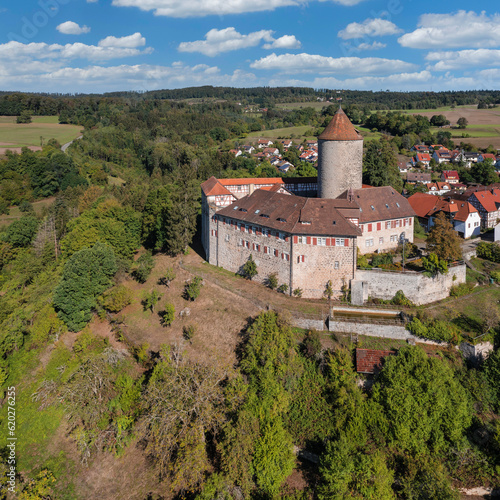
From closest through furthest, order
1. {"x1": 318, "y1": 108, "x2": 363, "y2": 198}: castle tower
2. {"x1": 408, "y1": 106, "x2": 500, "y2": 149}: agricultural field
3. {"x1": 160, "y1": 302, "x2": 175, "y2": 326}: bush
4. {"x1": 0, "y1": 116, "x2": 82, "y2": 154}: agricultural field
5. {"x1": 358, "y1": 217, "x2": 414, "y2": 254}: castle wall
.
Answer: {"x1": 160, "y1": 302, "x2": 175, "y2": 326}: bush
{"x1": 358, "y1": 217, "x2": 414, "y2": 254}: castle wall
{"x1": 318, "y1": 108, "x2": 363, "y2": 198}: castle tower
{"x1": 0, "y1": 116, "x2": 82, "y2": 154}: agricultural field
{"x1": 408, "y1": 106, "x2": 500, "y2": 149}: agricultural field

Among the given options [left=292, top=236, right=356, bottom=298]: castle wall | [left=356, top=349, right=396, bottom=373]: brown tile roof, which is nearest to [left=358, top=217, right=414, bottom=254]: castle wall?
[left=292, top=236, right=356, bottom=298]: castle wall

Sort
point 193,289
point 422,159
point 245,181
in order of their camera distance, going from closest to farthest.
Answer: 1. point 193,289
2. point 245,181
3. point 422,159

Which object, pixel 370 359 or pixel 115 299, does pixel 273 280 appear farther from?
pixel 115 299

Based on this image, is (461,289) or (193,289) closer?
(461,289)

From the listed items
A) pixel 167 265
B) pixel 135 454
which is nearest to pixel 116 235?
pixel 167 265

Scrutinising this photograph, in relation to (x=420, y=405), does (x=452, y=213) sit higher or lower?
higher

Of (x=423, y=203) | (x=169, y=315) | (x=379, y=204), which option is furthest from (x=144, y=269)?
(x=423, y=203)

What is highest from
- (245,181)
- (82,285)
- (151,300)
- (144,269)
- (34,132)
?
(34,132)

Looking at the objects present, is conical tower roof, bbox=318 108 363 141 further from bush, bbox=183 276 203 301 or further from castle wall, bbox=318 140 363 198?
bush, bbox=183 276 203 301
